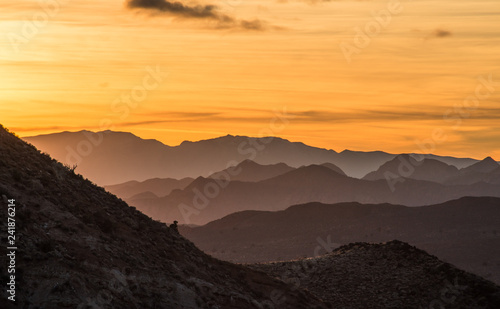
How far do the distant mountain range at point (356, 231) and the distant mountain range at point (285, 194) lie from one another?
48.9 metres

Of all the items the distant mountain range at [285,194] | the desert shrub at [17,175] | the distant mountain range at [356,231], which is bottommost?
the desert shrub at [17,175]

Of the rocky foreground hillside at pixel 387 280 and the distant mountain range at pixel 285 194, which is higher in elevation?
the distant mountain range at pixel 285 194

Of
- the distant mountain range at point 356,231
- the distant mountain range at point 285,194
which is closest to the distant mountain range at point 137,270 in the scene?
the distant mountain range at point 356,231

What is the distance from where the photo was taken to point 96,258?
1864 cm

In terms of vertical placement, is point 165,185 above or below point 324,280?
above

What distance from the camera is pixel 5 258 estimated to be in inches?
649

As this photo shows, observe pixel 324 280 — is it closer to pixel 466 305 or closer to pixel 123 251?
pixel 466 305

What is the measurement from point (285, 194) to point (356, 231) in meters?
68.9

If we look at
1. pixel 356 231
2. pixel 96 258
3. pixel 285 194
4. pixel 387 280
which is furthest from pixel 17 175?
pixel 285 194

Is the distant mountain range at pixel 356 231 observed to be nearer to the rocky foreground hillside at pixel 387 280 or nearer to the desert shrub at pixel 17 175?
the rocky foreground hillside at pixel 387 280

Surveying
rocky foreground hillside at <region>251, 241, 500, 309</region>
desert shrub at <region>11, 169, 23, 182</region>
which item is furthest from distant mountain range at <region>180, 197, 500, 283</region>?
desert shrub at <region>11, 169, 23, 182</region>

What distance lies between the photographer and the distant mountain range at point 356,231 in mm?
65875

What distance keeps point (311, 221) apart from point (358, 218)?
6570mm

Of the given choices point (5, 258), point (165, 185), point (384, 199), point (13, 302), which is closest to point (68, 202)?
point (5, 258)
